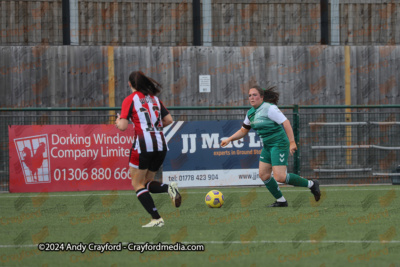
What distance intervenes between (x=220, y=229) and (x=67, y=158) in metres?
6.69

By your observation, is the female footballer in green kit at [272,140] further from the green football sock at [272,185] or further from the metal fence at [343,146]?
the metal fence at [343,146]

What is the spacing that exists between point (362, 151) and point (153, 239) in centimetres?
924

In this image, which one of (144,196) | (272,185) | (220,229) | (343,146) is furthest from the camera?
(343,146)

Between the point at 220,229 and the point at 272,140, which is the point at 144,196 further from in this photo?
the point at 272,140

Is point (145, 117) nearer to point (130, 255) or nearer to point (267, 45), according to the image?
point (130, 255)

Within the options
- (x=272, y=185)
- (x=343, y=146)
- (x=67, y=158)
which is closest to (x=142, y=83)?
(x=272, y=185)

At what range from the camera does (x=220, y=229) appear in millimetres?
7605

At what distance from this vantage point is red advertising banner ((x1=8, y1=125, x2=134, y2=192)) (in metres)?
13.6

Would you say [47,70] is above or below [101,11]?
below

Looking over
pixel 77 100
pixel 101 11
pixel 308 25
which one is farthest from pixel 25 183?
pixel 308 25

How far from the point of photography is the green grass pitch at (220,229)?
5.77 metres

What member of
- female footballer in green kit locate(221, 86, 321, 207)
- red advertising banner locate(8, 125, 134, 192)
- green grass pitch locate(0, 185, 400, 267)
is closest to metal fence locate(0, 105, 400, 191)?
red advertising banner locate(8, 125, 134, 192)

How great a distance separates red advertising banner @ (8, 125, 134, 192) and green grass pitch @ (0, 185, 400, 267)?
1168 mm

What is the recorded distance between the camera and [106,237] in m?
7.00
